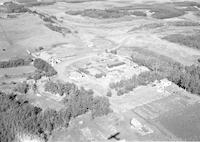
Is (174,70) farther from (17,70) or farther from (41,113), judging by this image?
(17,70)

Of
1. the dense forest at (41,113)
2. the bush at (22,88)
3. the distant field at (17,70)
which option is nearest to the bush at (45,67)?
the distant field at (17,70)

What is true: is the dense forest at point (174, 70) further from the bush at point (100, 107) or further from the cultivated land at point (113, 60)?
the bush at point (100, 107)

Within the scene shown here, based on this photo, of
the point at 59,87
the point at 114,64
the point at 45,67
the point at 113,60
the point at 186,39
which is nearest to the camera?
the point at 59,87

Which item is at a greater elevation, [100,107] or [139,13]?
[139,13]

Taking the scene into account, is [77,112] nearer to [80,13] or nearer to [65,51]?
[65,51]

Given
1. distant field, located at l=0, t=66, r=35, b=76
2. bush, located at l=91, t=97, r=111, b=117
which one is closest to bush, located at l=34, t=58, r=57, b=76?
distant field, located at l=0, t=66, r=35, b=76

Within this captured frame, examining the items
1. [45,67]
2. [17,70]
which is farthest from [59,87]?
[17,70]

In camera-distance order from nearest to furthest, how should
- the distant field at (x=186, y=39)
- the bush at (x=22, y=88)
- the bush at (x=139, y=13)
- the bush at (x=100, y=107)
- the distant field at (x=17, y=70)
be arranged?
the bush at (x=100, y=107) → the bush at (x=22, y=88) → the distant field at (x=17, y=70) → the distant field at (x=186, y=39) → the bush at (x=139, y=13)
